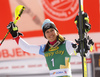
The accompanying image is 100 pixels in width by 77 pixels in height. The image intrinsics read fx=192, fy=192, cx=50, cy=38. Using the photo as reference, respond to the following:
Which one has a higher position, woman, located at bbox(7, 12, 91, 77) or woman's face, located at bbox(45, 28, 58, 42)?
woman's face, located at bbox(45, 28, 58, 42)

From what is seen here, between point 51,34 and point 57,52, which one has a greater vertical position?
point 51,34

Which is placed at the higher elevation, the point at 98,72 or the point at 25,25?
the point at 25,25

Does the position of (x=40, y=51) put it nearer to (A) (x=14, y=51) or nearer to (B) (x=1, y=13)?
(A) (x=14, y=51)

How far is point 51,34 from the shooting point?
1.99m

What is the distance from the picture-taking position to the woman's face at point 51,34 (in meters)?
1.99

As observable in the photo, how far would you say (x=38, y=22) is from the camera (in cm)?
287

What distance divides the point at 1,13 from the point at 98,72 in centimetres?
172

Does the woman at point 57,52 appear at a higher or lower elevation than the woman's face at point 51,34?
lower

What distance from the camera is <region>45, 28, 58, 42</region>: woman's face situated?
1.99 m

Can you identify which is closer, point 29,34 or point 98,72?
point 98,72

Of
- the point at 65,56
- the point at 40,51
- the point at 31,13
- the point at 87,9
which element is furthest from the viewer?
the point at 31,13

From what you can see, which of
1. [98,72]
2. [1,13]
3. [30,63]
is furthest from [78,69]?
[1,13]

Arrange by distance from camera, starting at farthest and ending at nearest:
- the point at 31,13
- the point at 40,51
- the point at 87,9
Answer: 1. the point at 31,13
2. the point at 87,9
3. the point at 40,51

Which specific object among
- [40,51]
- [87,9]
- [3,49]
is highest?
[87,9]
